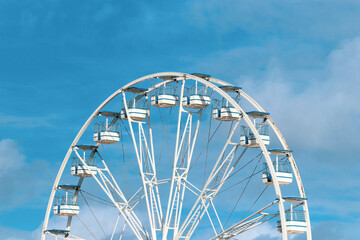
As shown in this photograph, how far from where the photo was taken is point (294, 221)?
77.2 m

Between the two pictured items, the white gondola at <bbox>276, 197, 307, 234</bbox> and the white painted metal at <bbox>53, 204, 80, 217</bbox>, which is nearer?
the white gondola at <bbox>276, 197, 307, 234</bbox>

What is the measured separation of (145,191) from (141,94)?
841cm

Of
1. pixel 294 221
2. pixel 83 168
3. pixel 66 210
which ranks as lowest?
pixel 294 221

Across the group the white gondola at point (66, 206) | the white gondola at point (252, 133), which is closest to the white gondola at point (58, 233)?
the white gondola at point (66, 206)

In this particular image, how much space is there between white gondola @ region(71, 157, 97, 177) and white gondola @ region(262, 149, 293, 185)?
1612 cm

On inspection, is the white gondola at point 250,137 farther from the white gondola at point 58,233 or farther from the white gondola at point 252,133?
the white gondola at point 58,233

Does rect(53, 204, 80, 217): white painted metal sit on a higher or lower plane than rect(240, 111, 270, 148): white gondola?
lower

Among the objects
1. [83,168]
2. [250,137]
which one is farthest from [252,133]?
[83,168]

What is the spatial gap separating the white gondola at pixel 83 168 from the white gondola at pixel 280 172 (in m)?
16.1

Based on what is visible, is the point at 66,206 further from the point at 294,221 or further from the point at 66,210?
the point at 294,221

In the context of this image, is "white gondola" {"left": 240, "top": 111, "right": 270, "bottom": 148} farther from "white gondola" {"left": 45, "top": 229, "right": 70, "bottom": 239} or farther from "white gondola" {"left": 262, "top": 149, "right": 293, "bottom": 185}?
"white gondola" {"left": 45, "top": 229, "right": 70, "bottom": 239}

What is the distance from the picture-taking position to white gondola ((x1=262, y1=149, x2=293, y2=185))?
78250 mm

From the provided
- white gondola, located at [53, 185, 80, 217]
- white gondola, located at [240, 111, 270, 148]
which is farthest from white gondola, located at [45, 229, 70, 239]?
white gondola, located at [240, 111, 270, 148]

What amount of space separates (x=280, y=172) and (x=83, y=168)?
61.6 feet
